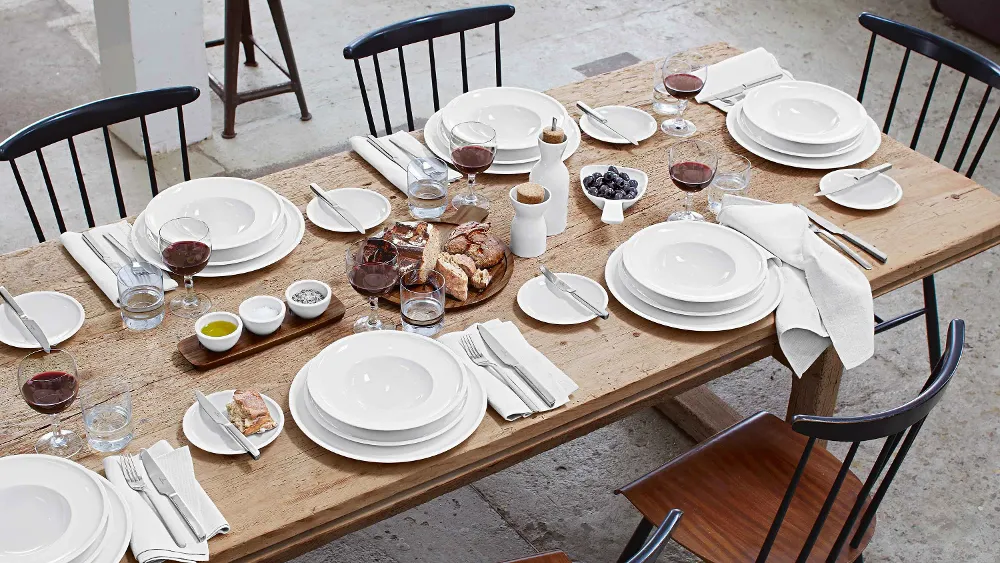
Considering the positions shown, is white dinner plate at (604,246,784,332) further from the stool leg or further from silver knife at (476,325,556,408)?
the stool leg

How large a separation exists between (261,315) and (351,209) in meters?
0.42

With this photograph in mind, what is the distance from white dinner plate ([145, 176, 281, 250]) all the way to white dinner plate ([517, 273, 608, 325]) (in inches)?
21.5

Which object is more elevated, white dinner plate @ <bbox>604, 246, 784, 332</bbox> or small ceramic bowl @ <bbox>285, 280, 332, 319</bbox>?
small ceramic bowl @ <bbox>285, 280, 332, 319</bbox>

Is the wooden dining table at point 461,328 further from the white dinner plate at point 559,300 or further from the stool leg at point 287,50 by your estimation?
the stool leg at point 287,50

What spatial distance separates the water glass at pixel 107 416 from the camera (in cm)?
166

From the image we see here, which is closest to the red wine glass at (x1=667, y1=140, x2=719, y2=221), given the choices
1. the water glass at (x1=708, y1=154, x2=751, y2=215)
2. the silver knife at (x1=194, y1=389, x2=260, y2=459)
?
the water glass at (x1=708, y1=154, x2=751, y2=215)

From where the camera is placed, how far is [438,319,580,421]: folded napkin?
Result: 1.76 metres

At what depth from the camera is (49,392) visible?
166 cm

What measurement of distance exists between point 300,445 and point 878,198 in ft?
4.72

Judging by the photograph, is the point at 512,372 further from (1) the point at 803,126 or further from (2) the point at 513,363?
(1) the point at 803,126

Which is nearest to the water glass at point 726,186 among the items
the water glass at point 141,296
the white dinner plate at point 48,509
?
the water glass at point 141,296

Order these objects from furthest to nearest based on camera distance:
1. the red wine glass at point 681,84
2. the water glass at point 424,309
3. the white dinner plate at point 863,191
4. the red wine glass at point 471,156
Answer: the red wine glass at point 681,84 → the white dinner plate at point 863,191 → the red wine glass at point 471,156 → the water glass at point 424,309

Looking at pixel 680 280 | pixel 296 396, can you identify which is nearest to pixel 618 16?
pixel 680 280

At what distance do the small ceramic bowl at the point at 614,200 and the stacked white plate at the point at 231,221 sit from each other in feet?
2.11
